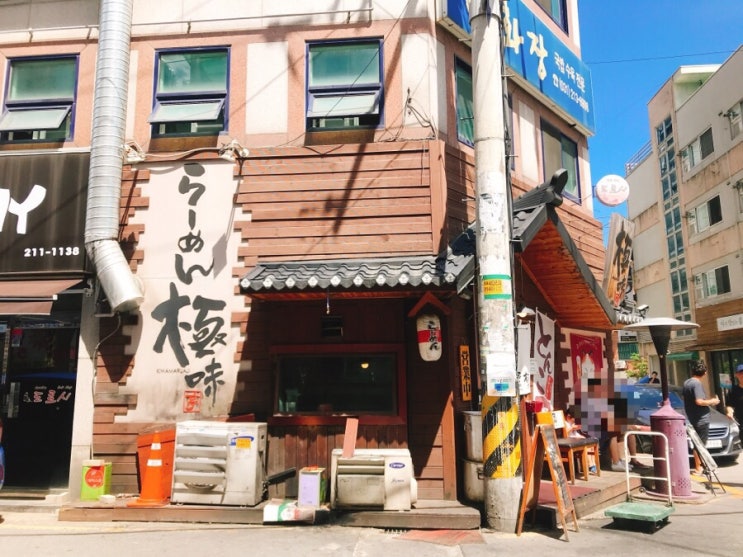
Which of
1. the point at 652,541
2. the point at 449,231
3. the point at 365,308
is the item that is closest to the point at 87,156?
the point at 365,308

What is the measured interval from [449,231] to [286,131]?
3.18m

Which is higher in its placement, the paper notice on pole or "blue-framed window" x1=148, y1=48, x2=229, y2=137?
"blue-framed window" x1=148, y1=48, x2=229, y2=137

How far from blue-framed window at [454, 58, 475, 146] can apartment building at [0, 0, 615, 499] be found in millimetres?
40

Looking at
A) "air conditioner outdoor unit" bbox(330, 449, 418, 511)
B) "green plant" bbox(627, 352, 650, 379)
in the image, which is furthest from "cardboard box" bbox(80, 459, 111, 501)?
"green plant" bbox(627, 352, 650, 379)

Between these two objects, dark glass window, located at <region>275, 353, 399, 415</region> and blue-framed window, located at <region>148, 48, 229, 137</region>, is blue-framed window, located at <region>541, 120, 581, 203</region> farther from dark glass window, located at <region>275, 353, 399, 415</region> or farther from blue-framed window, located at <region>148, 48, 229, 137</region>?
blue-framed window, located at <region>148, 48, 229, 137</region>

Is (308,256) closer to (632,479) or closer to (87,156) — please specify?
(87,156)

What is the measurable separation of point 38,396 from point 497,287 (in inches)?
320

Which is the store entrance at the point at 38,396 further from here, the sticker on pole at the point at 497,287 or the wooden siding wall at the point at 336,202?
the sticker on pole at the point at 497,287

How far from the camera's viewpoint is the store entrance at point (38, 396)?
9641 millimetres

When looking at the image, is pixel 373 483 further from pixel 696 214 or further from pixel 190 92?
pixel 696 214

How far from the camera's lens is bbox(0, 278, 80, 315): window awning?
333 inches

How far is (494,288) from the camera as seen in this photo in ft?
24.1

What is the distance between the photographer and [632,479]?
31.9 ft

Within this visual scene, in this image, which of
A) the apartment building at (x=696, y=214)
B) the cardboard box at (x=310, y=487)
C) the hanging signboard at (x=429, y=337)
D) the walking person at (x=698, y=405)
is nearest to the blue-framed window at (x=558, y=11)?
the walking person at (x=698, y=405)
